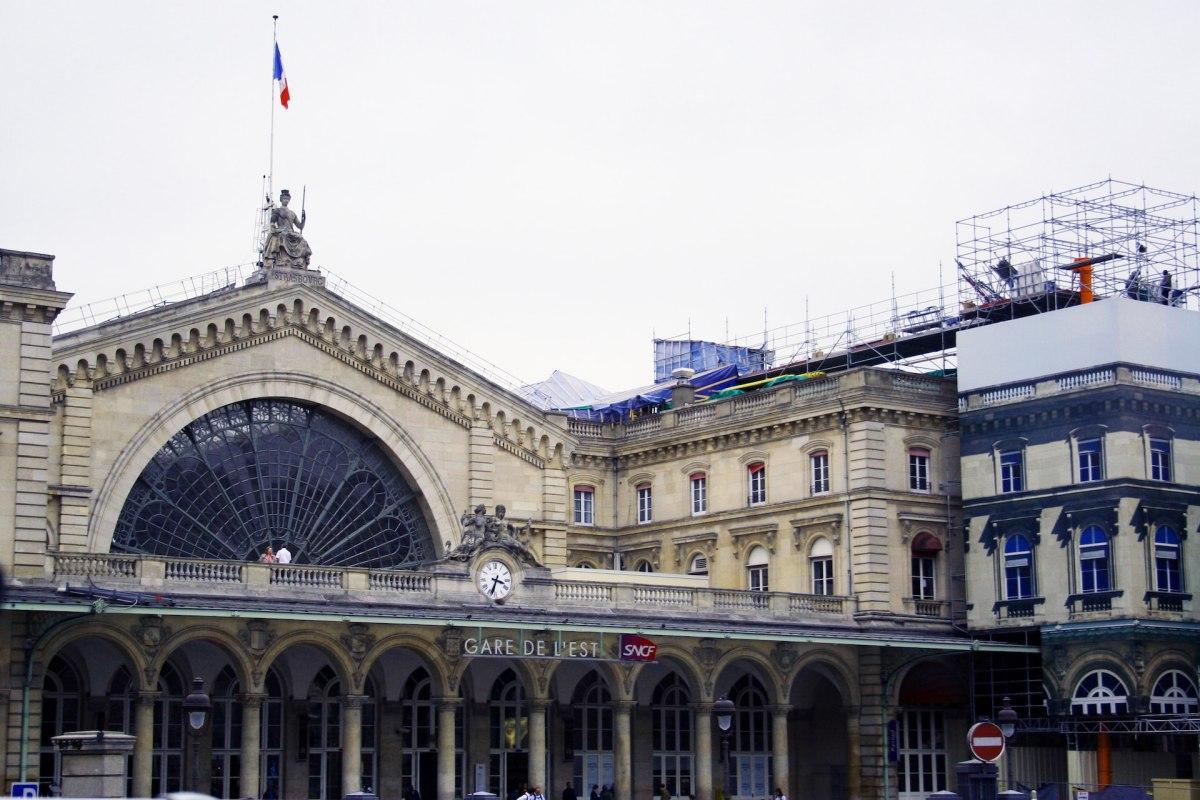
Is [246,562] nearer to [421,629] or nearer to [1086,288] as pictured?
[421,629]

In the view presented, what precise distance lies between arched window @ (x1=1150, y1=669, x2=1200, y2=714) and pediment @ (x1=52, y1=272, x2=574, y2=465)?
19.6 m

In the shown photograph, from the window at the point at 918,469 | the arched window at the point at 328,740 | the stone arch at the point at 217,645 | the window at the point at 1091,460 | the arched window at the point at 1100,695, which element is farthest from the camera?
the window at the point at 918,469

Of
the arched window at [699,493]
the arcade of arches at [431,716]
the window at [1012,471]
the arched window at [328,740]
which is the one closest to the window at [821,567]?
the arcade of arches at [431,716]

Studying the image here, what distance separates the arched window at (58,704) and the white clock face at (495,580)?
1089 centimetres

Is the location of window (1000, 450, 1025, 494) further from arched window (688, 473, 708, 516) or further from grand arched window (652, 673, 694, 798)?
grand arched window (652, 673, 694, 798)

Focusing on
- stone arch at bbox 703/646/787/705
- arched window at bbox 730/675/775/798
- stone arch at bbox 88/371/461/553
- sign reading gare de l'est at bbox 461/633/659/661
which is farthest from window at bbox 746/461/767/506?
stone arch at bbox 88/371/461/553

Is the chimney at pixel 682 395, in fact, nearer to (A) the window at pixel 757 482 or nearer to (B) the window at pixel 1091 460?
(A) the window at pixel 757 482

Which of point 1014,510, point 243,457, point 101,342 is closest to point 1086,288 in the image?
point 1014,510

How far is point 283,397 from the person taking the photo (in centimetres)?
5281

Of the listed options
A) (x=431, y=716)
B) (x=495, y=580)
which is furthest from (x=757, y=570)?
(x=495, y=580)

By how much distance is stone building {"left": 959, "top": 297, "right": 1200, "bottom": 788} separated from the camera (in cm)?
5234

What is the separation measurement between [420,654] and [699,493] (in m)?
16.0

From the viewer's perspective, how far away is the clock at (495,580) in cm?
4916

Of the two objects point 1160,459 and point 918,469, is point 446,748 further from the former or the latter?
point 1160,459
